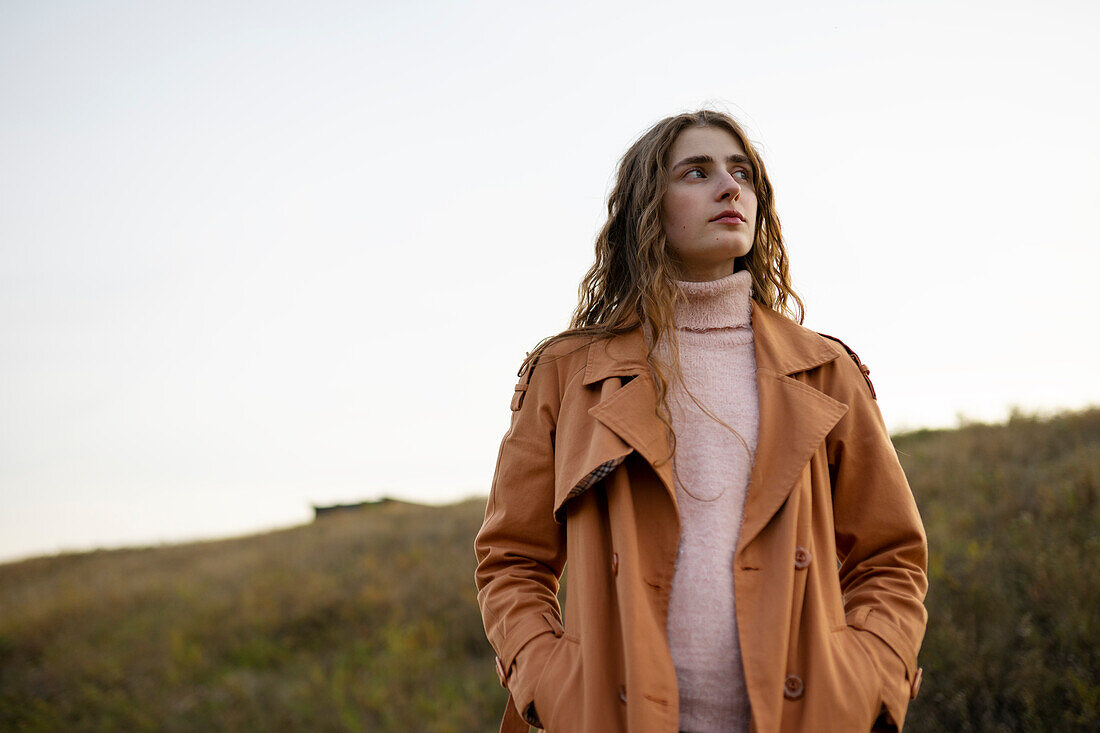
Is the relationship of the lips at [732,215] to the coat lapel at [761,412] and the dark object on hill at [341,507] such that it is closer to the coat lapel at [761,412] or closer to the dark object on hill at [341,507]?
the coat lapel at [761,412]

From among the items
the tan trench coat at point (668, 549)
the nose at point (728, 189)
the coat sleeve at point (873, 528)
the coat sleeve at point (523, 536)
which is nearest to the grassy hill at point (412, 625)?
the coat sleeve at point (873, 528)

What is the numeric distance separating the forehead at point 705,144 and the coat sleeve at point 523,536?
2.86 ft

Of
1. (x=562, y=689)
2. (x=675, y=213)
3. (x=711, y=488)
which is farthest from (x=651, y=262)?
(x=562, y=689)

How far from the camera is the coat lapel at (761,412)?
2154 mm

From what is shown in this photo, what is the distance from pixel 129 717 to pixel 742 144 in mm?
8983

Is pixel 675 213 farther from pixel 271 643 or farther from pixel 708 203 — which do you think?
pixel 271 643

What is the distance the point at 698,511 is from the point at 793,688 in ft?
1.66

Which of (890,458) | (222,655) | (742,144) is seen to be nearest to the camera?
(890,458)

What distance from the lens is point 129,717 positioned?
8.54 metres

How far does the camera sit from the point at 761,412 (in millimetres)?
2309

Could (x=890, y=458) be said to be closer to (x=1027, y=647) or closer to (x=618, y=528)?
(x=618, y=528)

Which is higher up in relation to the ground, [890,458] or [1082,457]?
[890,458]

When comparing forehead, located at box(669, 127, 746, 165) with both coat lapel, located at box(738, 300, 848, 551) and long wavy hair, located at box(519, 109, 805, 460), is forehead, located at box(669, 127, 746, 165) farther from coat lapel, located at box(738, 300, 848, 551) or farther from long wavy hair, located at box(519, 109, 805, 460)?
coat lapel, located at box(738, 300, 848, 551)

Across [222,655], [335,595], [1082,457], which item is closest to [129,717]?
[222,655]
